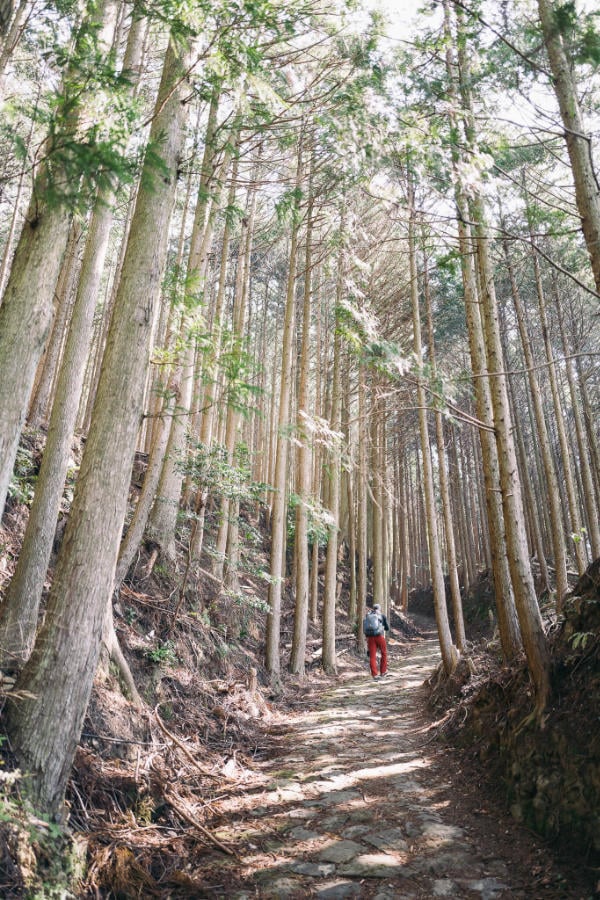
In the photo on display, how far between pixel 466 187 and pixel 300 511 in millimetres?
7176

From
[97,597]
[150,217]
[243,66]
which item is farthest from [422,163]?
[97,597]

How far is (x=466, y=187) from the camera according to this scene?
16.6 ft

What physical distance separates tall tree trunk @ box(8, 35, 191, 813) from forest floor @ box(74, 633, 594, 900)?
0.82 meters

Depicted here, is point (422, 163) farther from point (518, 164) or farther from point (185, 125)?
point (518, 164)

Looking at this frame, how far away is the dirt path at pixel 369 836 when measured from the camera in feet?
10.1

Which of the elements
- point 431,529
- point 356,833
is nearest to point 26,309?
point 356,833

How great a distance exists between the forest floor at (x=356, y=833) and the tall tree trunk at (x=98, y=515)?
818 millimetres

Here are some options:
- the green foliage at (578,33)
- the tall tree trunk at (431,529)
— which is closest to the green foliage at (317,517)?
the tall tree trunk at (431,529)

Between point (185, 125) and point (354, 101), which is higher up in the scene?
point (354, 101)

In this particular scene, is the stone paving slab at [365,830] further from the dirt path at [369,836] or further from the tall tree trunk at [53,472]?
the tall tree trunk at [53,472]

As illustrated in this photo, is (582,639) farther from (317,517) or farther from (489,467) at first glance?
(317,517)

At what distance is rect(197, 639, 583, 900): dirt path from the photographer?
3064 mm

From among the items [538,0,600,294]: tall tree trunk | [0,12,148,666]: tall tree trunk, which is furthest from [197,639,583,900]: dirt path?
[538,0,600,294]: tall tree trunk

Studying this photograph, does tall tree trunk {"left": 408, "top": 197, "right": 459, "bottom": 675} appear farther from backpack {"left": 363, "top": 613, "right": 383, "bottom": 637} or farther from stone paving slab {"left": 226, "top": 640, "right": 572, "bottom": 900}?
stone paving slab {"left": 226, "top": 640, "right": 572, "bottom": 900}
